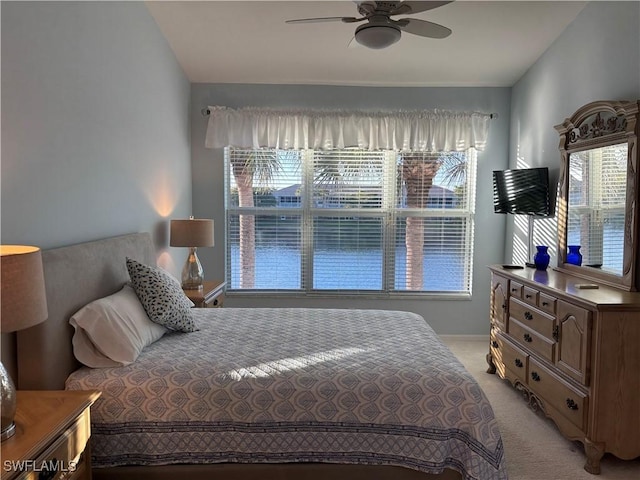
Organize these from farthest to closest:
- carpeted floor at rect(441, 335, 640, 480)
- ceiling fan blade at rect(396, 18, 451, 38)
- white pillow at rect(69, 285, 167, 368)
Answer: ceiling fan blade at rect(396, 18, 451, 38), carpeted floor at rect(441, 335, 640, 480), white pillow at rect(69, 285, 167, 368)

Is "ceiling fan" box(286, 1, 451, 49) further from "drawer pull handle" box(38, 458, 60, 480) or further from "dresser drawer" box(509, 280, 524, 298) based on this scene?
"drawer pull handle" box(38, 458, 60, 480)

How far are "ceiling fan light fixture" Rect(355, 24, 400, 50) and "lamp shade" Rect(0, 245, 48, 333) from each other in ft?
6.62

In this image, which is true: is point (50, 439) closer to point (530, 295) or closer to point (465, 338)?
point (530, 295)

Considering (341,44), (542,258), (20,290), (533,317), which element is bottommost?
(533,317)

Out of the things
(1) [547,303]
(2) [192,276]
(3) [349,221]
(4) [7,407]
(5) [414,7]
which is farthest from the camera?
(3) [349,221]

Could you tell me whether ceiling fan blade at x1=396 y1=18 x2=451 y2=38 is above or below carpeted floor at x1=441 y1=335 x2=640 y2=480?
above

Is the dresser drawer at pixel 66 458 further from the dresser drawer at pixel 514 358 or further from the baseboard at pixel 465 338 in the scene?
the baseboard at pixel 465 338

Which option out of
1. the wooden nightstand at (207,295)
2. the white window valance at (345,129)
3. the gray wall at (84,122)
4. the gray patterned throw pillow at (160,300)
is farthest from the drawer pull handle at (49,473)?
the white window valance at (345,129)

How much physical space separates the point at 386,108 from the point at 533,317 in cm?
260

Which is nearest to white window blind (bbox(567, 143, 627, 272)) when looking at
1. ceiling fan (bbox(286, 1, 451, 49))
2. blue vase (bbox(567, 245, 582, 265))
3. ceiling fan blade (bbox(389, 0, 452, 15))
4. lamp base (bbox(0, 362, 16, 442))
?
blue vase (bbox(567, 245, 582, 265))

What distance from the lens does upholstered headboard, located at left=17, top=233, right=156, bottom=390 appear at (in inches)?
80.0

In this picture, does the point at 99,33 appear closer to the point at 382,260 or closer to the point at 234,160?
the point at 234,160

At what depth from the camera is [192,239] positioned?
3.93m

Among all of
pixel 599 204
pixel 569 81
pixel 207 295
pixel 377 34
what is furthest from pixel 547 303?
pixel 207 295
